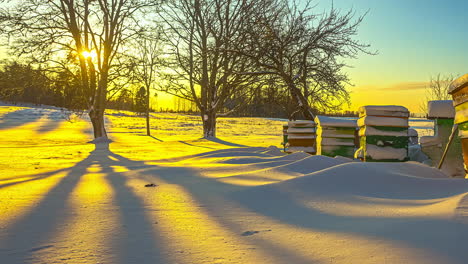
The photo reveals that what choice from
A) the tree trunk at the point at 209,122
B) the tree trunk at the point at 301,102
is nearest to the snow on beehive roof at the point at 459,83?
the tree trunk at the point at 301,102

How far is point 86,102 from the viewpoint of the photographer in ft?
52.8

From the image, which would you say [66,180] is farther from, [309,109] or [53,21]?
[53,21]

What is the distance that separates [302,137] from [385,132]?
3342mm

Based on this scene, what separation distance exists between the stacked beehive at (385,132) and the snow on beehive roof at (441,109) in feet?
2.55

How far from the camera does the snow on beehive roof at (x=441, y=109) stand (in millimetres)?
5195

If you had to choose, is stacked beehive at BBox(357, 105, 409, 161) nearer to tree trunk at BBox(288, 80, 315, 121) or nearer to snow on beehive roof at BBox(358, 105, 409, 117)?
snow on beehive roof at BBox(358, 105, 409, 117)

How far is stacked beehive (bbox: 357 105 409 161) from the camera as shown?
606 cm

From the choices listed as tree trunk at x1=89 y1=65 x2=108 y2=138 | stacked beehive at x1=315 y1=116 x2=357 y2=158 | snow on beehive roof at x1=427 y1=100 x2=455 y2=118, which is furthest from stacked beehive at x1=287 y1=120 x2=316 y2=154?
tree trunk at x1=89 y1=65 x2=108 y2=138

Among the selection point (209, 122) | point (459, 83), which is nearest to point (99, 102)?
point (209, 122)

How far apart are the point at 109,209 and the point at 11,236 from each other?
81 centimetres

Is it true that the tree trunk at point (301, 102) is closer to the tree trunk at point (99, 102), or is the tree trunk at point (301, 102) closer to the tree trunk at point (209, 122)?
the tree trunk at point (209, 122)

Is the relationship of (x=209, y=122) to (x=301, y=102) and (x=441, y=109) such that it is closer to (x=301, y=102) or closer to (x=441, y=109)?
(x=301, y=102)

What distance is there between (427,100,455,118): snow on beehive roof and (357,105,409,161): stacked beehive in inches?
30.6

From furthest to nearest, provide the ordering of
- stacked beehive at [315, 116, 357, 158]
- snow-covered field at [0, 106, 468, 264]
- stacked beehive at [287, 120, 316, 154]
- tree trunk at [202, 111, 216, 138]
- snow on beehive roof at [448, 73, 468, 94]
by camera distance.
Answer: tree trunk at [202, 111, 216, 138]
stacked beehive at [287, 120, 316, 154]
stacked beehive at [315, 116, 357, 158]
snow on beehive roof at [448, 73, 468, 94]
snow-covered field at [0, 106, 468, 264]
